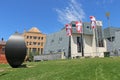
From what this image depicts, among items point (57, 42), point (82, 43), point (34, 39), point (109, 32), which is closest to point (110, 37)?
point (109, 32)

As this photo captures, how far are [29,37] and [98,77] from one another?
322ft

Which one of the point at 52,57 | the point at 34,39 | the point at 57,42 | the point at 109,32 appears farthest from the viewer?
the point at 34,39

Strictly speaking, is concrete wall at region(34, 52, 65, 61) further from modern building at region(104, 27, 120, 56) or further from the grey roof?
the grey roof

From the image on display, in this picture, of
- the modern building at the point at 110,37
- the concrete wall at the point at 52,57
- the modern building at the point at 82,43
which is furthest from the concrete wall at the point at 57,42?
the modern building at the point at 110,37

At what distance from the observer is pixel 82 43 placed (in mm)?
67188

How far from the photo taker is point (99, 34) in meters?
72.0

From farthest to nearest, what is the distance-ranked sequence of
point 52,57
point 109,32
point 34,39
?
point 34,39, point 109,32, point 52,57

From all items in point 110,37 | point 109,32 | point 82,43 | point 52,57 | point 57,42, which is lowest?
point 52,57

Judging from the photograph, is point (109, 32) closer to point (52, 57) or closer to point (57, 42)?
point (57, 42)

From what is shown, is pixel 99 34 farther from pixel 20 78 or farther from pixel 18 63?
pixel 20 78

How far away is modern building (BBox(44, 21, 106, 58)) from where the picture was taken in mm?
65188

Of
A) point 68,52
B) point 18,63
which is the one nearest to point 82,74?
point 18,63

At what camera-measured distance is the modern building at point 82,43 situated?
65.2 meters

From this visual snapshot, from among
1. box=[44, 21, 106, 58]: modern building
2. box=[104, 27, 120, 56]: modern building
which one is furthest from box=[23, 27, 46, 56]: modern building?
box=[104, 27, 120, 56]: modern building
